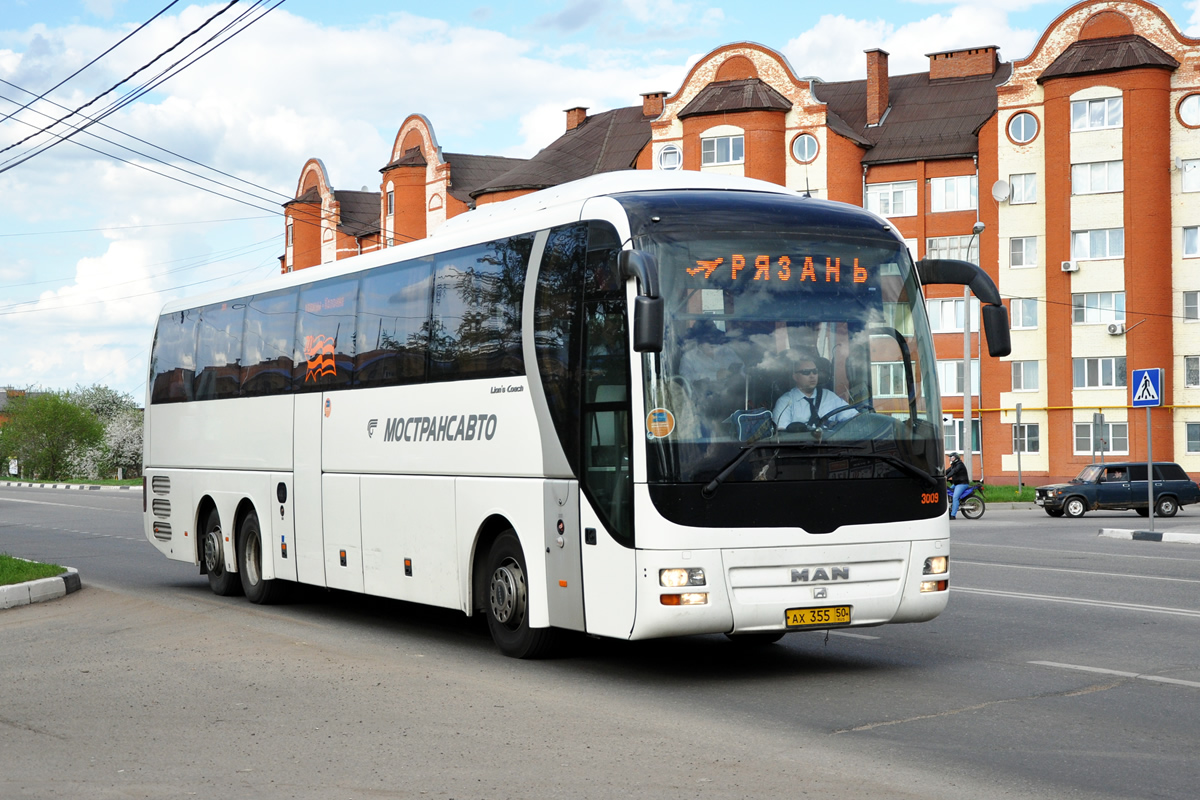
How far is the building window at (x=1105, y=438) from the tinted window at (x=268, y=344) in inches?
1782

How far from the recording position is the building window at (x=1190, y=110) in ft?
183

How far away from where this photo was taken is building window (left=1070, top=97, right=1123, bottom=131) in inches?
2234

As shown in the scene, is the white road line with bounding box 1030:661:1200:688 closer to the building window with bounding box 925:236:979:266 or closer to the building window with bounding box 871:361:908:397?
the building window with bounding box 871:361:908:397

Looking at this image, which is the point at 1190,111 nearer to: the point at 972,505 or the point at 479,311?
the point at 972,505

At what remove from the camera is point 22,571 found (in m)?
17.1

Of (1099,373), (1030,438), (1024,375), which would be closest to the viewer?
(1099,373)

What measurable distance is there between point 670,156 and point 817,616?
56765mm

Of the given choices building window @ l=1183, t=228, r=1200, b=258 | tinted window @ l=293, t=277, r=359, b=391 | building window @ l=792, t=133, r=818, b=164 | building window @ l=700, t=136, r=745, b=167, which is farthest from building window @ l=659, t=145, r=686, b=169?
tinted window @ l=293, t=277, r=359, b=391

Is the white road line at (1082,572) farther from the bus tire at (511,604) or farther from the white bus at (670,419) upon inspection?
the bus tire at (511,604)

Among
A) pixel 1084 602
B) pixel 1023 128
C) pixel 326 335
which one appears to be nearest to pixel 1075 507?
pixel 1084 602

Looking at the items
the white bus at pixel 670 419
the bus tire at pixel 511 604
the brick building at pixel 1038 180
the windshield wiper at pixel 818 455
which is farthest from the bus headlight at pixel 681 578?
the brick building at pixel 1038 180

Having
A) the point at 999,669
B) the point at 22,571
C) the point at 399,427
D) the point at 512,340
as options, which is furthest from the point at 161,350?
the point at 999,669

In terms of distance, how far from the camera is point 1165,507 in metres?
37.1

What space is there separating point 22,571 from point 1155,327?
4856cm
